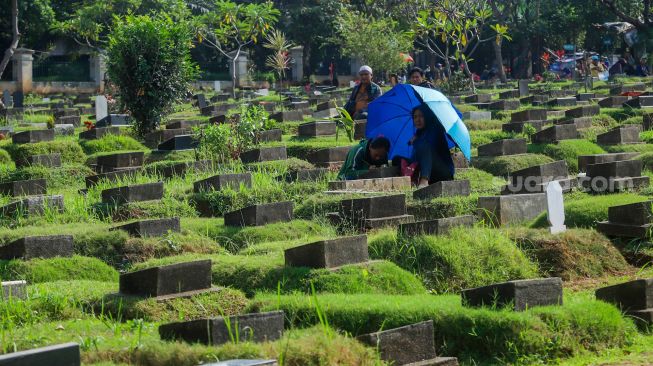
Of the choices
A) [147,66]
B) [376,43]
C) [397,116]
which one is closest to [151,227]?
[397,116]

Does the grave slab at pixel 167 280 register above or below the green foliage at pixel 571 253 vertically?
above

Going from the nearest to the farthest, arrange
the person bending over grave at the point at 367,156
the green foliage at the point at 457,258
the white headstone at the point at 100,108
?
the green foliage at the point at 457,258 → the person bending over grave at the point at 367,156 → the white headstone at the point at 100,108

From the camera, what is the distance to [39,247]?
10.0 m

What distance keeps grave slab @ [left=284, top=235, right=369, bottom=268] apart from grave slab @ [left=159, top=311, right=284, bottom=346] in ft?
7.06

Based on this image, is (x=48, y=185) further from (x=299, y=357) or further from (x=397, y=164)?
(x=299, y=357)

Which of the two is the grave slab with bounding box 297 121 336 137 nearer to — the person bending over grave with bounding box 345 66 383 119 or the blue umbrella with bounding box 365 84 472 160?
the person bending over grave with bounding box 345 66 383 119

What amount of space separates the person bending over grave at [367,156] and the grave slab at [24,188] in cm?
363

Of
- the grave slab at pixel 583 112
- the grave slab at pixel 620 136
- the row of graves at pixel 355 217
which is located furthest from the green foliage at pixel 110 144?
the grave slab at pixel 583 112

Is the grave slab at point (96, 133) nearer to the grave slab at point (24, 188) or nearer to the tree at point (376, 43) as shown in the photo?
the grave slab at point (24, 188)

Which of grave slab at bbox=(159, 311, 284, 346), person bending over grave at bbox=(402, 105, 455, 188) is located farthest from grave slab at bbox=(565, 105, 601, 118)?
grave slab at bbox=(159, 311, 284, 346)

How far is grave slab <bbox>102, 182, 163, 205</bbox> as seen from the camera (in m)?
12.8

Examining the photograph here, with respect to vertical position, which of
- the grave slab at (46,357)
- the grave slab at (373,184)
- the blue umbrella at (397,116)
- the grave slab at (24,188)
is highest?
the blue umbrella at (397,116)

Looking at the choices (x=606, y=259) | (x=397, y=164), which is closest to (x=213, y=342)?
(x=606, y=259)

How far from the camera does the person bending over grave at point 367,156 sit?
557 inches
